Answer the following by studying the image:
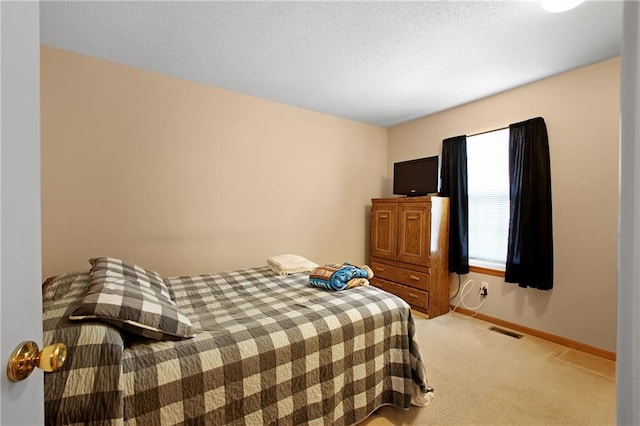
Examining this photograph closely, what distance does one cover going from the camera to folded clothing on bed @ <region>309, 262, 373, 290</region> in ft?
6.48

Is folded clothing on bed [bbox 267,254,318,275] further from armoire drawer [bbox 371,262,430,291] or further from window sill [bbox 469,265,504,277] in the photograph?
window sill [bbox 469,265,504,277]

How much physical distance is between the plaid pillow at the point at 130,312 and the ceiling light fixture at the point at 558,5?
278 centimetres

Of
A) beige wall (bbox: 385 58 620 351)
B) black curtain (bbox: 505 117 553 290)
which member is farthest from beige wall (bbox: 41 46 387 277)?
beige wall (bbox: 385 58 620 351)

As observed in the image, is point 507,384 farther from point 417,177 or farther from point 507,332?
point 417,177

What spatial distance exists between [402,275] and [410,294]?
0.25 m

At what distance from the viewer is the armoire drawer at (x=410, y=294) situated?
10.5 ft

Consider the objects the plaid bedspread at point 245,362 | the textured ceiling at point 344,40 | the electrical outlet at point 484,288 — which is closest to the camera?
the plaid bedspread at point 245,362

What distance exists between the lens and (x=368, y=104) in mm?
3404

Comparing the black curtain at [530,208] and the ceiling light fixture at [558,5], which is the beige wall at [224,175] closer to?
the black curtain at [530,208]

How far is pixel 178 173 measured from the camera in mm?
2760

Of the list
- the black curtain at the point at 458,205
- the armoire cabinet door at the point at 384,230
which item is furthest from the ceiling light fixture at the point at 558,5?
the armoire cabinet door at the point at 384,230

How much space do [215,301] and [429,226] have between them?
243 cm

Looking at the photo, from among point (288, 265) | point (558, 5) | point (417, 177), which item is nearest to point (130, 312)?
point (288, 265)

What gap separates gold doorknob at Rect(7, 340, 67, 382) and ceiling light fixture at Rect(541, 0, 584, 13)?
273 centimetres
